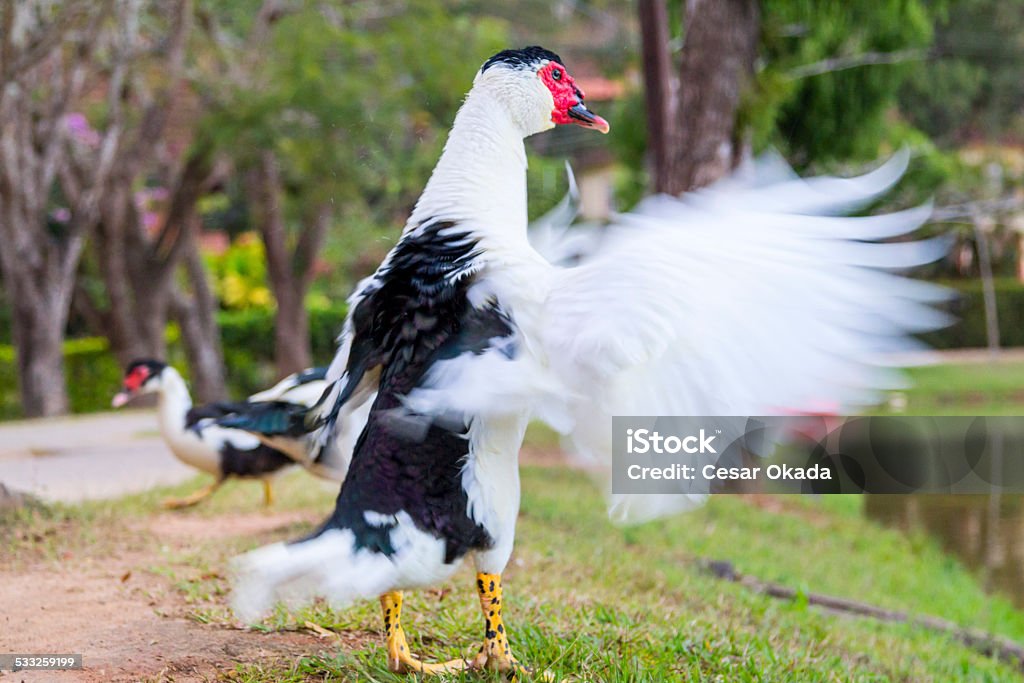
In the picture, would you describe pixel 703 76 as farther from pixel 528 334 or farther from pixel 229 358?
pixel 229 358

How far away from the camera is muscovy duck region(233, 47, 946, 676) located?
6.72 ft

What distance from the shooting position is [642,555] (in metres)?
5.22

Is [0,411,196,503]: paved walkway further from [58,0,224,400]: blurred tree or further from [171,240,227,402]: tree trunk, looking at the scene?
[171,240,227,402]: tree trunk

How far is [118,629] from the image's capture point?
123 inches

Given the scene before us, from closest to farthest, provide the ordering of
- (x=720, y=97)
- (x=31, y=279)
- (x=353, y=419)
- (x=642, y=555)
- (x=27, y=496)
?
(x=353, y=419)
(x=27, y=496)
(x=642, y=555)
(x=720, y=97)
(x=31, y=279)

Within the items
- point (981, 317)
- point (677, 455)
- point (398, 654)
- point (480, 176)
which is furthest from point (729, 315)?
point (981, 317)

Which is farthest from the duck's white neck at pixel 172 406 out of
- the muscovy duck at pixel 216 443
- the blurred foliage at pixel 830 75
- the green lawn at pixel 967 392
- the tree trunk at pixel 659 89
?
the green lawn at pixel 967 392

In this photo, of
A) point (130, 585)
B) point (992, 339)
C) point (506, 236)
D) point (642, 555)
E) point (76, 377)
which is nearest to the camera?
point (506, 236)

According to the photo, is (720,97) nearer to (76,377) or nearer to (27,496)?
(27,496)

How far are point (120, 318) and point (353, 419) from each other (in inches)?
368

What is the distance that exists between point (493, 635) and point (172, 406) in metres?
3.27

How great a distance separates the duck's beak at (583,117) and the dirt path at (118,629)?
1672 millimetres

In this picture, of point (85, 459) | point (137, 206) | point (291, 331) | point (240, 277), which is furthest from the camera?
point (240, 277)

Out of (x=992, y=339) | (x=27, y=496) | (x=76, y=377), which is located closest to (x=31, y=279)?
(x=76, y=377)
